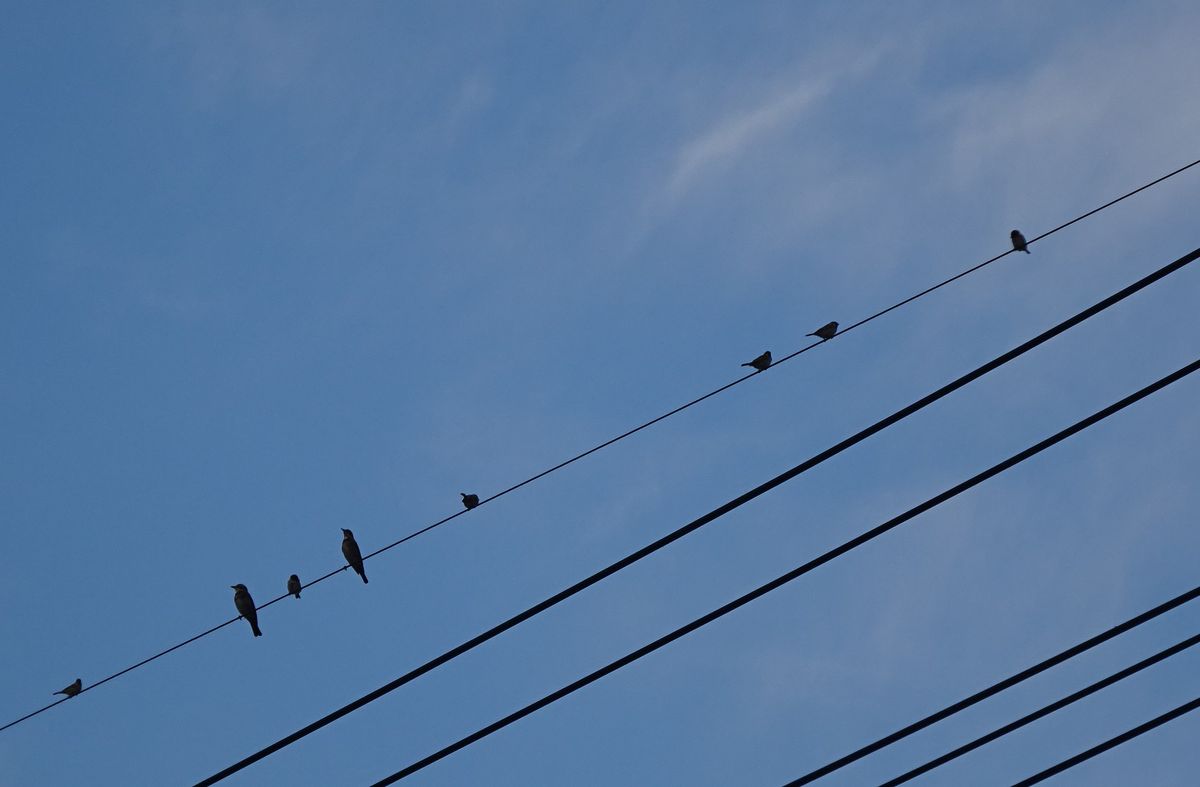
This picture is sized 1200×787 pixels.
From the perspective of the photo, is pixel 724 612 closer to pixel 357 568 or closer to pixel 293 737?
pixel 293 737

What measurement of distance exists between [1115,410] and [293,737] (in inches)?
149

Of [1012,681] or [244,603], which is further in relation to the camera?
[244,603]

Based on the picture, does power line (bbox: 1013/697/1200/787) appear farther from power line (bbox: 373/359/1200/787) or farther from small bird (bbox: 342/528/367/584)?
small bird (bbox: 342/528/367/584)

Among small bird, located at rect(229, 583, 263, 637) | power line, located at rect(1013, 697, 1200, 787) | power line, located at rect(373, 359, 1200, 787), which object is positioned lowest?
power line, located at rect(1013, 697, 1200, 787)

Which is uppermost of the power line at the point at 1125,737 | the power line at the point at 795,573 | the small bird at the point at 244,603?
the small bird at the point at 244,603

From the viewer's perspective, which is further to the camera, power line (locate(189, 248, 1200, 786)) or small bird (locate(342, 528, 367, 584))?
small bird (locate(342, 528, 367, 584))

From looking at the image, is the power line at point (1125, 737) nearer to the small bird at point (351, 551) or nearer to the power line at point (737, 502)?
the power line at point (737, 502)

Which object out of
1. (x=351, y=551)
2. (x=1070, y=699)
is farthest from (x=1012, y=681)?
(x=351, y=551)

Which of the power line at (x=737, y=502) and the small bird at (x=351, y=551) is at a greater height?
the small bird at (x=351, y=551)

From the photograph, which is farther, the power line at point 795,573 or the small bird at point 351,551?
the small bird at point 351,551

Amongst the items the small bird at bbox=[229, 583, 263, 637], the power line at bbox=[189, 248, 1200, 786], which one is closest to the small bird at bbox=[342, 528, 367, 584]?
the small bird at bbox=[229, 583, 263, 637]

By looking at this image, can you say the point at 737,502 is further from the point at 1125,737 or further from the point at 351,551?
the point at 351,551

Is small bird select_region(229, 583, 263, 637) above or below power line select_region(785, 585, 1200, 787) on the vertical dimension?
above

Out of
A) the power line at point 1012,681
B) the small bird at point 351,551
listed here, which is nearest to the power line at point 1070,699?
the power line at point 1012,681
